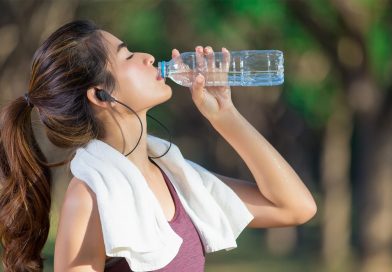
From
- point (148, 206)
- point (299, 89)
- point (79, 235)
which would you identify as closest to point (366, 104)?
point (148, 206)

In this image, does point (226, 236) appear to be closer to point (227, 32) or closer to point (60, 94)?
point (60, 94)

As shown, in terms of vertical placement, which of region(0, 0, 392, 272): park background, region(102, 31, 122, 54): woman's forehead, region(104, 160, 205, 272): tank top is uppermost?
region(102, 31, 122, 54): woman's forehead

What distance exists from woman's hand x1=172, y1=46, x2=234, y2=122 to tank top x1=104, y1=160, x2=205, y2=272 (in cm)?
25

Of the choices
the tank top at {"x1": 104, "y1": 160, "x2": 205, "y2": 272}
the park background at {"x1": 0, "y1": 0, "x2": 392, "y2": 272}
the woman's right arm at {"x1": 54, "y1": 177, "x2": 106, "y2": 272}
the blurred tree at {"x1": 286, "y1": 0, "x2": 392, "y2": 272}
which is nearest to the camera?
the woman's right arm at {"x1": 54, "y1": 177, "x2": 106, "y2": 272}

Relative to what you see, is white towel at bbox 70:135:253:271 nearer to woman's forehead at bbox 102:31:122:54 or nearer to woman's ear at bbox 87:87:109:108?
woman's ear at bbox 87:87:109:108

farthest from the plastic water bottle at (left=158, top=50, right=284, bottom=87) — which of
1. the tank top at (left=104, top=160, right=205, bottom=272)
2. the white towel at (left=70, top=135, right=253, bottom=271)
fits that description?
the tank top at (left=104, top=160, right=205, bottom=272)

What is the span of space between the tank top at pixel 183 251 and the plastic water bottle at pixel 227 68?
1.14ft

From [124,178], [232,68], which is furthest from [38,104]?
[232,68]

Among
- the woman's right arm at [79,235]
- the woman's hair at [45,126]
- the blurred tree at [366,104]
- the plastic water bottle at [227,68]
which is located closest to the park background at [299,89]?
the blurred tree at [366,104]

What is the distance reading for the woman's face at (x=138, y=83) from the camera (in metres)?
2.56

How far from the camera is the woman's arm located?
2.72 metres

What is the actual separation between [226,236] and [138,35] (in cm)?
1359

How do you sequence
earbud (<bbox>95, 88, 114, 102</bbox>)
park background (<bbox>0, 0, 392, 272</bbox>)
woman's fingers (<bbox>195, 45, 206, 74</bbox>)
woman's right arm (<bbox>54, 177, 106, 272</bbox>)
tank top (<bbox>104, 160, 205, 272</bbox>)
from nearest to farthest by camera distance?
woman's right arm (<bbox>54, 177, 106, 272</bbox>) < tank top (<bbox>104, 160, 205, 272</bbox>) < earbud (<bbox>95, 88, 114, 102</bbox>) < woman's fingers (<bbox>195, 45, 206, 74</bbox>) < park background (<bbox>0, 0, 392, 272</bbox>)

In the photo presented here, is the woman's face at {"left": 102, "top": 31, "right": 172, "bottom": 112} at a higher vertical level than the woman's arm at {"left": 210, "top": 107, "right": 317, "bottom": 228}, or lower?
higher
